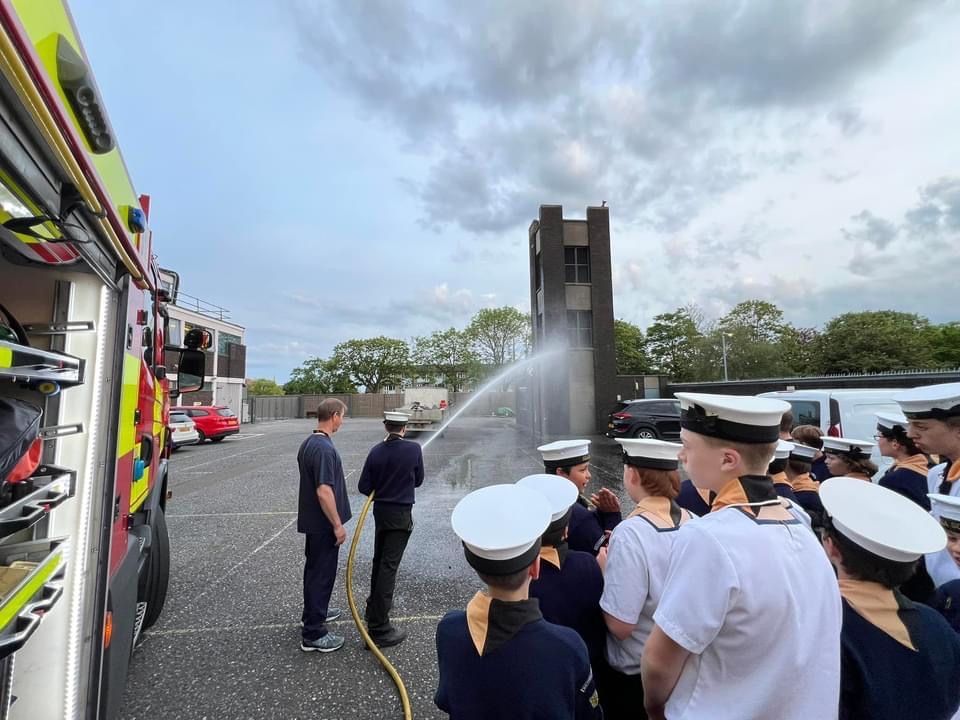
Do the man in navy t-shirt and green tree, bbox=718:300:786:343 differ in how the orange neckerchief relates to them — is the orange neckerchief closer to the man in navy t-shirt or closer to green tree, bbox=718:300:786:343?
the man in navy t-shirt

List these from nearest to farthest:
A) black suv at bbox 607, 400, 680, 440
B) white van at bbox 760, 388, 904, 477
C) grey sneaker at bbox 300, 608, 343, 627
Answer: grey sneaker at bbox 300, 608, 343, 627
white van at bbox 760, 388, 904, 477
black suv at bbox 607, 400, 680, 440

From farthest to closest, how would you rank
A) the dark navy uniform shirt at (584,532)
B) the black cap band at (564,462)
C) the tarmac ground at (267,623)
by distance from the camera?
the tarmac ground at (267,623) → the black cap band at (564,462) → the dark navy uniform shirt at (584,532)

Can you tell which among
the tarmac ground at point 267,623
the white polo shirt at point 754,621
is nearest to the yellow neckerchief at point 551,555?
the white polo shirt at point 754,621

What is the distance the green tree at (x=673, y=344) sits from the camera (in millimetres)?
48000

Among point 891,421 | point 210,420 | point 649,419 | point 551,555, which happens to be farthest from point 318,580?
point 210,420

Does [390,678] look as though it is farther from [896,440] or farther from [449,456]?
[449,456]

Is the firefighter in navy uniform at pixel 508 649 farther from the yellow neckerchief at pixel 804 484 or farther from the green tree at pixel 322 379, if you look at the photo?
the green tree at pixel 322 379

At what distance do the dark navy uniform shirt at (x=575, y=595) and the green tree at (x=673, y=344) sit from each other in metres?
49.3

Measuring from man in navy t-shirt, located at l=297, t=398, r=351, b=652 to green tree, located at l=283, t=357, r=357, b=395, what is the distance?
51626mm

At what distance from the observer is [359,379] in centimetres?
5494

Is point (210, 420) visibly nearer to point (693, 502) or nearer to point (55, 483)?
point (55, 483)

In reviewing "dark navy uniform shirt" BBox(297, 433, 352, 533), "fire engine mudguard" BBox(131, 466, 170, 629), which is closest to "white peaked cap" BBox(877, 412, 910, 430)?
"dark navy uniform shirt" BBox(297, 433, 352, 533)

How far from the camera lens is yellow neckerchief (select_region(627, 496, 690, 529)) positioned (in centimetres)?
196

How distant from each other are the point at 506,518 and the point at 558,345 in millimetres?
20809
